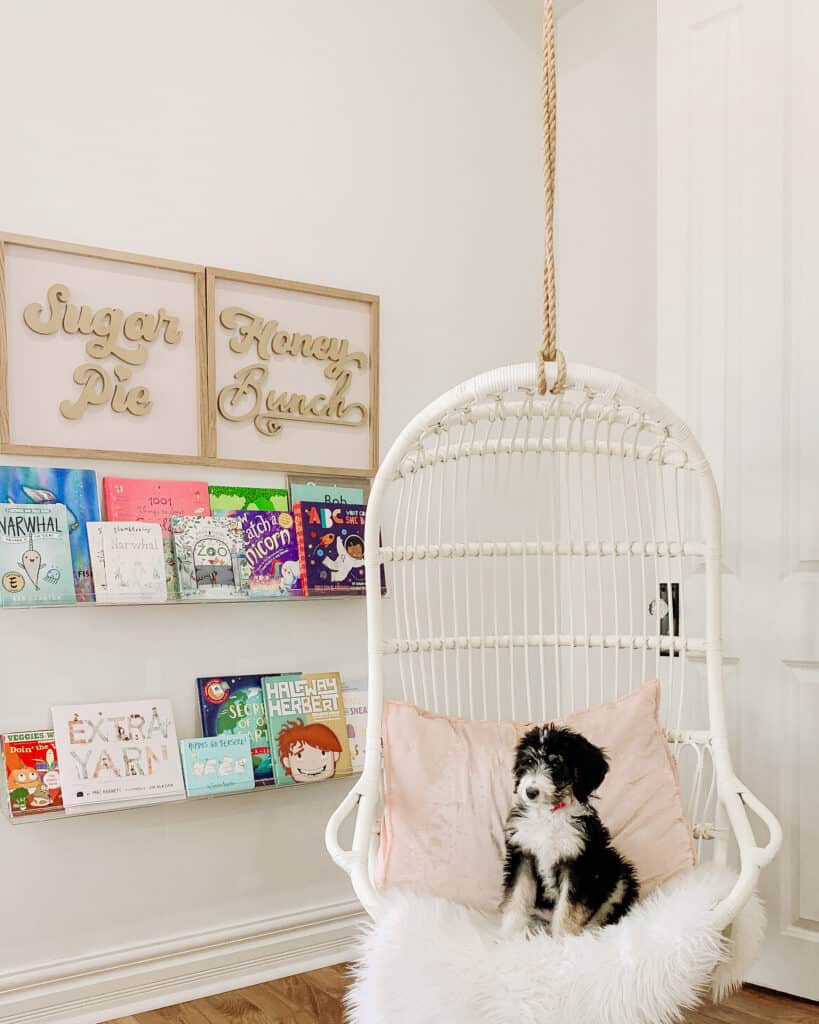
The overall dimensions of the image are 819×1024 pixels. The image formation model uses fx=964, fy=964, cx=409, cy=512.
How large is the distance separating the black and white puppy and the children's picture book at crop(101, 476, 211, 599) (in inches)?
39.6

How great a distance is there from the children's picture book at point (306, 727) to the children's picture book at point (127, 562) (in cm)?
38

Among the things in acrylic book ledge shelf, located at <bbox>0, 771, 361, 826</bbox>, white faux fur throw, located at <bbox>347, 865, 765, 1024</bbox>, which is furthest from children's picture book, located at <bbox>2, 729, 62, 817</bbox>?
white faux fur throw, located at <bbox>347, 865, 765, 1024</bbox>

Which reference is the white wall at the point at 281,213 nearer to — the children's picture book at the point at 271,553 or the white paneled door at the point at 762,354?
the children's picture book at the point at 271,553

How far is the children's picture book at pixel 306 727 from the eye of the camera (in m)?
2.26

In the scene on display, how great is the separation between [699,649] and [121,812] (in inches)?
51.0

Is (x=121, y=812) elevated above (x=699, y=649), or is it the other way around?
(x=699, y=649)

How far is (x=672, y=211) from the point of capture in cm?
234

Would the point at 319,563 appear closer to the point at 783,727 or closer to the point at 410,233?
the point at 410,233

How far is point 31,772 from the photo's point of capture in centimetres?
197

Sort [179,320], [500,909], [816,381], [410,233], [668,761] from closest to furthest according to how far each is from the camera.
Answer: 1. [500,909]
2. [668,761]
3. [816,381]
4. [179,320]
5. [410,233]

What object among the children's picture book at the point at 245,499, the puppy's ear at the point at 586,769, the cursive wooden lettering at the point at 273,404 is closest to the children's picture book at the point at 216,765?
the children's picture book at the point at 245,499

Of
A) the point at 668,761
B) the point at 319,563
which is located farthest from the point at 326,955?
the point at 668,761

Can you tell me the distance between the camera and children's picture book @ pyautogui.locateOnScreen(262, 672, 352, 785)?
2.26 metres

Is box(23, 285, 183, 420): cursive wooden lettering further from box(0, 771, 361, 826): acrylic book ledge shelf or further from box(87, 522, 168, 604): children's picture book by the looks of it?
box(0, 771, 361, 826): acrylic book ledge shelf
